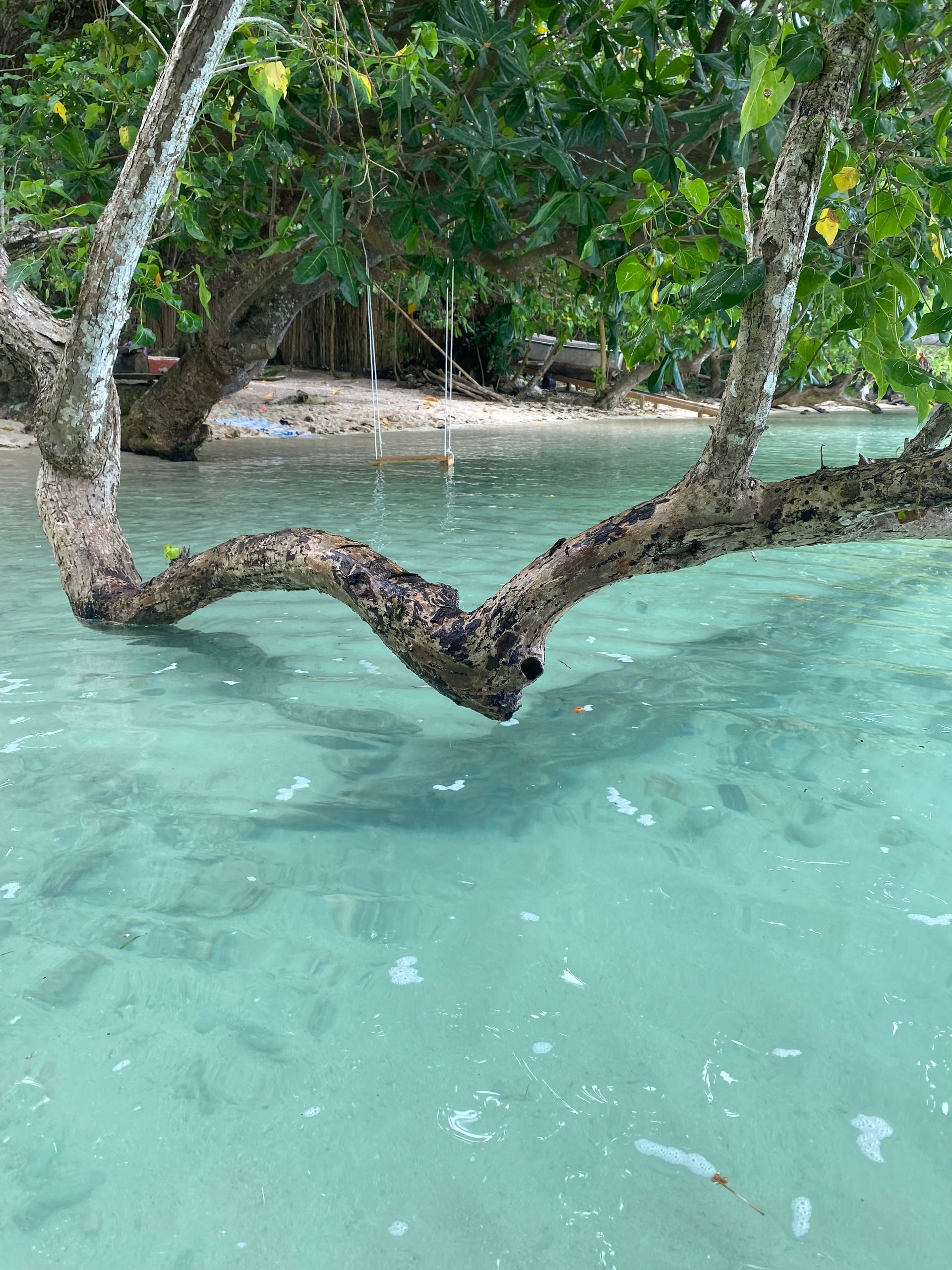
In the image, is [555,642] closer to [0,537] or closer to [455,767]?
[455,767]

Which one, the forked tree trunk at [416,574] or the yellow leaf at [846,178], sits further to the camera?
the forked tree trunk at [416,574]

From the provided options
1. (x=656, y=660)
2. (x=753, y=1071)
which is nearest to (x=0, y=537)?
(x=656, y=660)

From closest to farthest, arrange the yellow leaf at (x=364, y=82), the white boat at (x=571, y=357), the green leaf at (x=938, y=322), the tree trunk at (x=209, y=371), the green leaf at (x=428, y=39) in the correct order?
the green leaf at (x=938, y=322) < the yellow leaf at (x=364, y=82) < the green leaf at (x=428, y=39) < the tree trunk at (x=209, y=371) < the white boat at (x=571, y=357)

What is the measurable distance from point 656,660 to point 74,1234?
252cm

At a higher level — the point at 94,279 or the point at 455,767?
the point at 94,279

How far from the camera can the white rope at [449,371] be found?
24.0 ft

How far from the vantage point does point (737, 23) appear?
2166mm

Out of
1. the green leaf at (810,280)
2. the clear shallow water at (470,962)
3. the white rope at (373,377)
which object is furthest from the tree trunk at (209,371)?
the green leaf at (810,280)

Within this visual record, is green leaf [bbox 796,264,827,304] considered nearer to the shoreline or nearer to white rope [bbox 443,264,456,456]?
white rope [bbox 443,264,456,456]

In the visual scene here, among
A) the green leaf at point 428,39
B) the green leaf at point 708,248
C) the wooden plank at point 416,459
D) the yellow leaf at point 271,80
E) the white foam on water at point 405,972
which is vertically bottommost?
the white foam on water at point 405,972

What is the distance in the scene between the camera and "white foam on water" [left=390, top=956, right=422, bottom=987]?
170 cm

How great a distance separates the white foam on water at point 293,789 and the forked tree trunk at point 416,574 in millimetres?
434

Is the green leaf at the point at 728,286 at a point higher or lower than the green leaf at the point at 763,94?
lower

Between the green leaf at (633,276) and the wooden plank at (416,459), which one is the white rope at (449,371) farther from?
the green leaf at (633,276)
